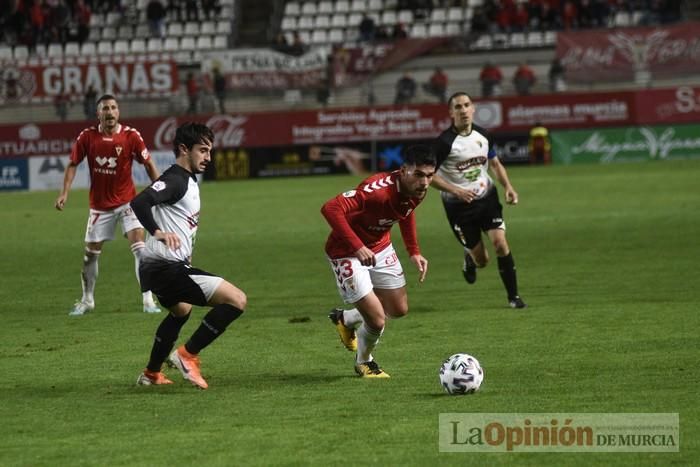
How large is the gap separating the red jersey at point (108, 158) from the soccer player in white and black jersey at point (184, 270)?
496 cm

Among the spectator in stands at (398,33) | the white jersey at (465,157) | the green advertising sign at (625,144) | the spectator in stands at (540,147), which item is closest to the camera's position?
the white jersey at (465,157)

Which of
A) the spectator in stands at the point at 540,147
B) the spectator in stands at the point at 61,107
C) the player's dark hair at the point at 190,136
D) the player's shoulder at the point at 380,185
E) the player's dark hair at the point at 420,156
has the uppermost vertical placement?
the player's dark hair at the point at 190,136

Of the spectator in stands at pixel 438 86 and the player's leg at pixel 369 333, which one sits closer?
the player's leg at pixel 369 333

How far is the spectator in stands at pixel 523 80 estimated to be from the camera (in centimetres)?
4197

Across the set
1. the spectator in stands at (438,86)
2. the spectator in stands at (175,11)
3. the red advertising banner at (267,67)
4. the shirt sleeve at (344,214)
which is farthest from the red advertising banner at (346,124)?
the shirt sleeve at (344,214)

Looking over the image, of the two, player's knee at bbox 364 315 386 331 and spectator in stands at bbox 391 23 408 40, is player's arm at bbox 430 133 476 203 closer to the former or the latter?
player's knee at bbox 364 315 386 331

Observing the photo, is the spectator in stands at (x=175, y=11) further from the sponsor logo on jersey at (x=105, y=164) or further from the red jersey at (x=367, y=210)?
the red jersey at (x=367, y=210)

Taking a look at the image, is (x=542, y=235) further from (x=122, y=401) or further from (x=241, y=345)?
(x=122, y=401)

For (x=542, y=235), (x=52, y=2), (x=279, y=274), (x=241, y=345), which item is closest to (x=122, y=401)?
(x=241, y=345)

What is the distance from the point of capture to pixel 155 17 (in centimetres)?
4894

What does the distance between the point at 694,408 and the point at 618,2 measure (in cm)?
3941

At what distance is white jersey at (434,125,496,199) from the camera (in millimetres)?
14242

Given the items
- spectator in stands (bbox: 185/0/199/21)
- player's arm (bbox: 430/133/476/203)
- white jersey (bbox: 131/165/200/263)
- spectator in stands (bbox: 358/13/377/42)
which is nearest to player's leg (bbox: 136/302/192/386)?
white jersey (bbox: 131/165/200/263)

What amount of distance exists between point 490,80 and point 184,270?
110ft
